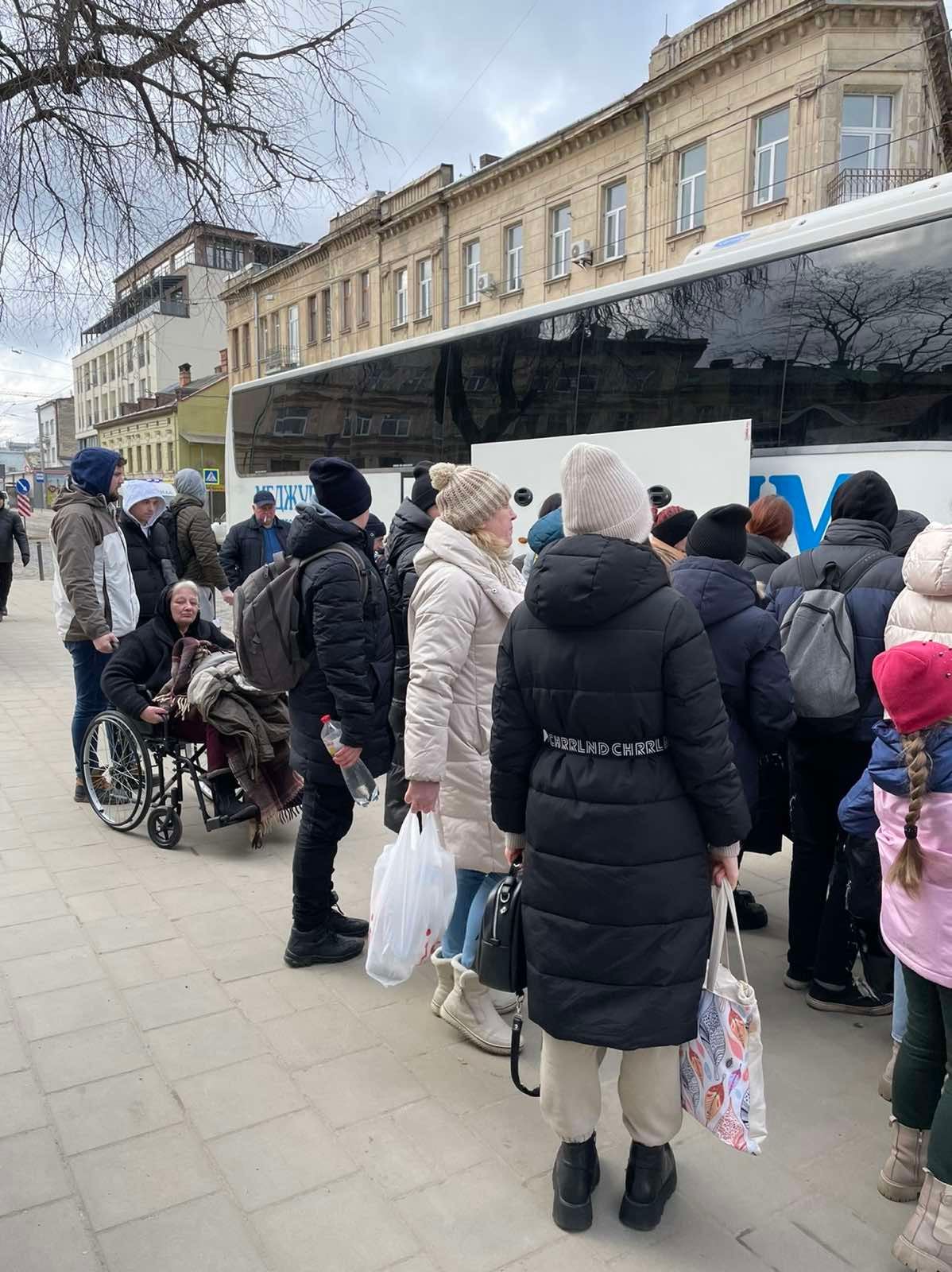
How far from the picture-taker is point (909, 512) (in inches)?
179

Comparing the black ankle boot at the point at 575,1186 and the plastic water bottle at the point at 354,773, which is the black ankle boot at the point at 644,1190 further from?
the plastic water bottle at the point at 354,773

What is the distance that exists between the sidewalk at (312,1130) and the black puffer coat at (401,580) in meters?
1.04

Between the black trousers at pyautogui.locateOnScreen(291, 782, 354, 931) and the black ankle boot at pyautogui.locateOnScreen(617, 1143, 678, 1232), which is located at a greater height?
the black trousers at pyautogui.locateOnScreen(291, 782, 354, 931)

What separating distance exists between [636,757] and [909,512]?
2.85 metres

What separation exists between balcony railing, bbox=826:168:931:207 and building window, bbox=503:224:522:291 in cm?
1037

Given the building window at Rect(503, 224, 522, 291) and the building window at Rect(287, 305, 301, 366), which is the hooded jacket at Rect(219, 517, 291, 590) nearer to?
the building window at Rect(503, 224, 522, 291)

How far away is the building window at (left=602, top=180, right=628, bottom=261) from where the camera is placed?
81.9 feet

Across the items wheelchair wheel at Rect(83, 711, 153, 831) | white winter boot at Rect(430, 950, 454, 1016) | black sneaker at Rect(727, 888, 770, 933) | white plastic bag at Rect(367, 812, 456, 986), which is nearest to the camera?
white plastic bag at Rect(367, 812, 456, 986)

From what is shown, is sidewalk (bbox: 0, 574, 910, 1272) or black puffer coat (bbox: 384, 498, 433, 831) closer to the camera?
sidewalk (bbox: 0, 574, 910, 1272)

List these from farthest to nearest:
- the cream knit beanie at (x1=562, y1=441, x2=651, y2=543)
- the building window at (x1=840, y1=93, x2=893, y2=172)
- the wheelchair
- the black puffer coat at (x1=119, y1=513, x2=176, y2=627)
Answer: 1. the building window at (x1=840, y1=93, x2=893, y2=172)
2. the black puffer coat at (x1=119, y1=513, x2=176, y2=627)
3. the wheelchair
4. the cream knit beanie at (x1=562, y1=441, x2=651, y2=543)

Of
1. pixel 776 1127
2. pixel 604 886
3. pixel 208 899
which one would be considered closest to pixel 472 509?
pixel 604 886

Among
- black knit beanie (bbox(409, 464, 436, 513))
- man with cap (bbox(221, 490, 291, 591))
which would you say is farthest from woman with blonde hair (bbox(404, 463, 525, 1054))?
man with cap (bbox(221, 490, 291, 591))

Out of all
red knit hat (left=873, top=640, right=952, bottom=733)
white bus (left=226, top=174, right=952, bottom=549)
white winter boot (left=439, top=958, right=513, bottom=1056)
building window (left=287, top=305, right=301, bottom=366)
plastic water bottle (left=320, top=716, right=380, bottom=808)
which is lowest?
white winter boot (left=439, top=958, right=513, bottom=1056)

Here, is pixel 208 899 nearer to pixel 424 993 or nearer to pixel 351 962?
pixel 351 962
